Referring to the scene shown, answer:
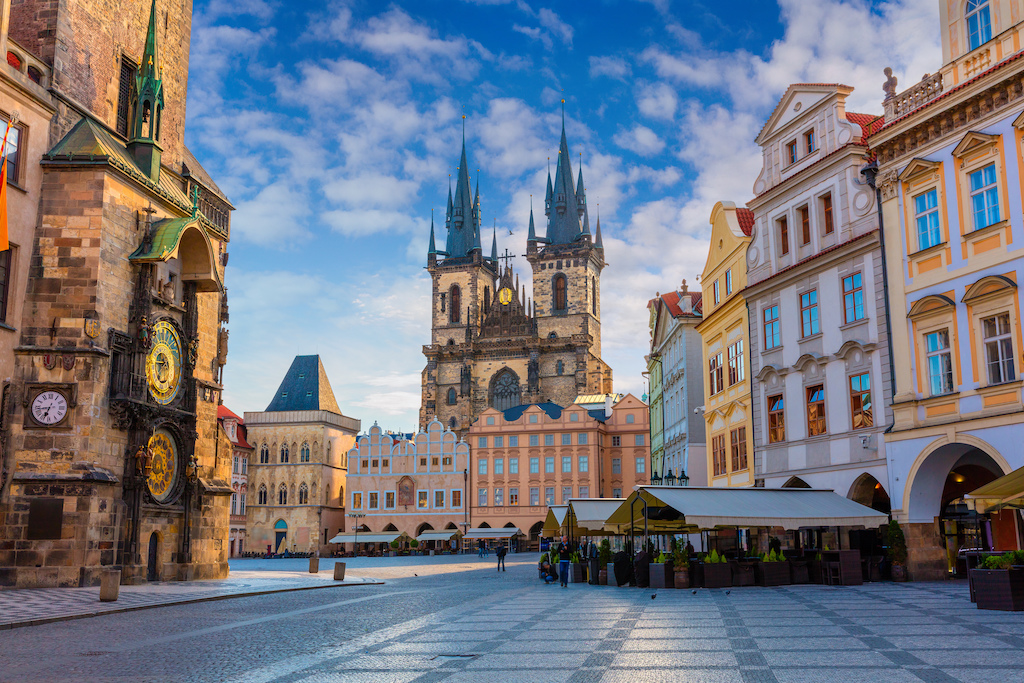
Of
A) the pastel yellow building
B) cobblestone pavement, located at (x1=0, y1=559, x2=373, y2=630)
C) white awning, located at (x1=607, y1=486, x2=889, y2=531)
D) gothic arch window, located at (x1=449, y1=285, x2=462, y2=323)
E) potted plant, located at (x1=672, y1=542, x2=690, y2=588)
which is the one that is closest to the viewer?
cobblestone pavement, located at (x1=0, y1=559, x2=373, y2=630)

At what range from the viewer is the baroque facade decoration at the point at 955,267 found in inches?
795

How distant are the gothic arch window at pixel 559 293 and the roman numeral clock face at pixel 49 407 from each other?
90.5 metres

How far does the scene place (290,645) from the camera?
12070mm

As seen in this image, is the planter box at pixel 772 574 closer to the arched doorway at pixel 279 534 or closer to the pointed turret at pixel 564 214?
the arched doorway at pixel 279 534

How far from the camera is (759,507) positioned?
21.2m

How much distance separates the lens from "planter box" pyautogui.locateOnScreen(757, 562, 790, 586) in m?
23.1

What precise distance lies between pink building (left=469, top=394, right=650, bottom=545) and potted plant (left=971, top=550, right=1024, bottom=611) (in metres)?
66.5

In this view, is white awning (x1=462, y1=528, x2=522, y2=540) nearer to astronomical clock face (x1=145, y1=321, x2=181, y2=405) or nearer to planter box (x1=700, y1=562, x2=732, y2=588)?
astronomical clock face (x1=145, y1=321, x2=181, y2=405)

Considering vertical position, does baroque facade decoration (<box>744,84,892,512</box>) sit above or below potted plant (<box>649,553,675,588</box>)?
above

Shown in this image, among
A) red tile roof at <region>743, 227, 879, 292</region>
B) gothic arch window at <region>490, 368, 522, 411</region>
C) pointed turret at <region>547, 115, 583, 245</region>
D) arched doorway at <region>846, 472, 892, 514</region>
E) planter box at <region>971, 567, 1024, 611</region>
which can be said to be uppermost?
pointed turret at <region>547, 115, 583, 245</region>

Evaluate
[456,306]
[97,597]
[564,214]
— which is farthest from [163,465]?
[564,214]

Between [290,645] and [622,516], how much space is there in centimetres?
1392

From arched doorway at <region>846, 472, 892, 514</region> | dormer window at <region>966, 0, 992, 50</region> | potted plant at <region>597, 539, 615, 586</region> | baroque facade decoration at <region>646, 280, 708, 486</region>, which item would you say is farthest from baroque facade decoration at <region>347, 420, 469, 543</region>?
dormer window at <region>966, 0, 992, 50</region>

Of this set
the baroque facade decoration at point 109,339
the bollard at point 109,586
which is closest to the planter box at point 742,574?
the bollard at point 109,586
